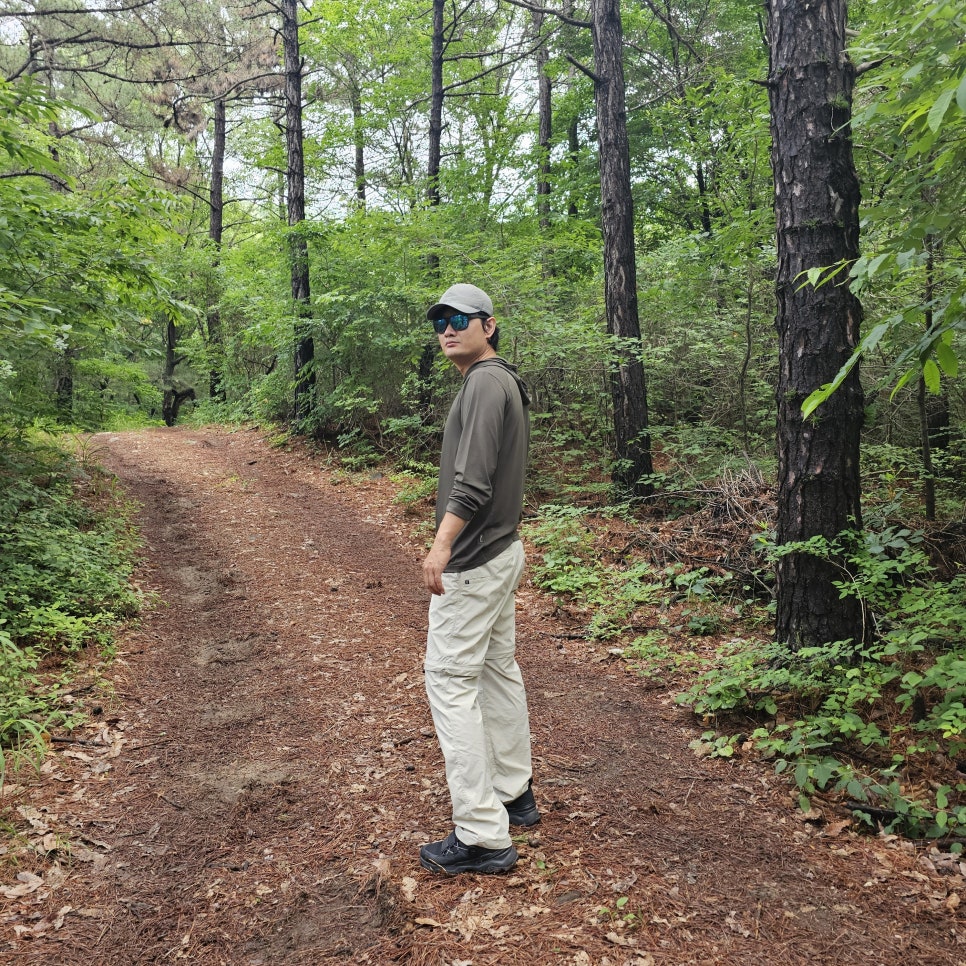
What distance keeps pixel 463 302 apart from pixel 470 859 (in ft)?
7.57

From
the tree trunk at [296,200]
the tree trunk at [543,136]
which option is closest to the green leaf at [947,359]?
the tree trunk at [296,200]

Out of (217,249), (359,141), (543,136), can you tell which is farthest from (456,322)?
(217,249)

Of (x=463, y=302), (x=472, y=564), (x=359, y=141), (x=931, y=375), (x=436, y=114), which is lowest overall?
(x=472, y=564)

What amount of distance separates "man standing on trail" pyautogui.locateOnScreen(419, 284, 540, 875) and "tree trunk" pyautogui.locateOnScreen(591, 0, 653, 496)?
5543mm

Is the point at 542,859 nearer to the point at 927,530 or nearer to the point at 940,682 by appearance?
the point at 940,682

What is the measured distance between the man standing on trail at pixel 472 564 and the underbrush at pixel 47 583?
228cm

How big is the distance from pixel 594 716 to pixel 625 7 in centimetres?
1807

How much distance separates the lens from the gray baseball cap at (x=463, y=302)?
108 inches

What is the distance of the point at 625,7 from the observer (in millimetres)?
16078

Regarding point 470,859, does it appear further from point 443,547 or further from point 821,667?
point 821,667

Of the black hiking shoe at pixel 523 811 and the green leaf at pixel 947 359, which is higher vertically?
the green leaf at pixel 947 359

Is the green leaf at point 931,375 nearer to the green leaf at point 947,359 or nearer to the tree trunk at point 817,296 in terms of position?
the green leaf at point 947,359

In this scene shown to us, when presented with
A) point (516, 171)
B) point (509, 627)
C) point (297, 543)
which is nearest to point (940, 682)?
point (509, 627)

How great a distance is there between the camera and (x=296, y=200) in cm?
1345
